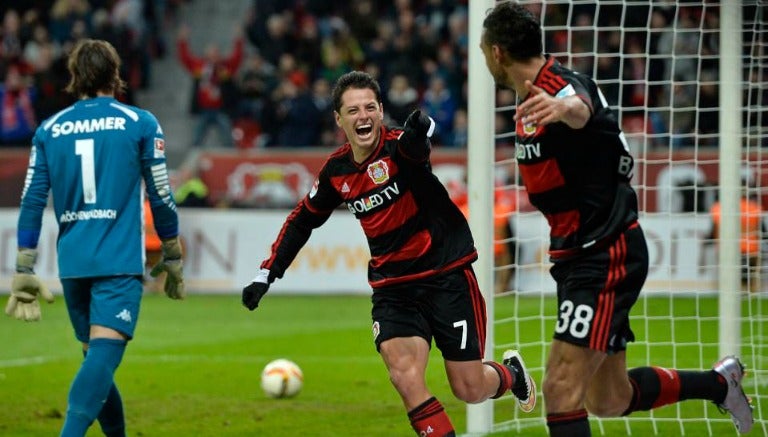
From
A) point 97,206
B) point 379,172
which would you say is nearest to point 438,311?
point 379,172

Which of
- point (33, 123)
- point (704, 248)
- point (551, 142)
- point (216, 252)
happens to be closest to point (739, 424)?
point (551, 142)

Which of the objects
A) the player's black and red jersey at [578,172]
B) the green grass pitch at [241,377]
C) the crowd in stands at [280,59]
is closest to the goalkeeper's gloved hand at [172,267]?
the green grass pitch at [241,377]

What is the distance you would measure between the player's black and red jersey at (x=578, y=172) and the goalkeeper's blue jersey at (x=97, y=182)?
1928mm

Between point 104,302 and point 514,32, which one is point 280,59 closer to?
point 104,302

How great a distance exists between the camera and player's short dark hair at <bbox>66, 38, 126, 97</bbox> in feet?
20.0

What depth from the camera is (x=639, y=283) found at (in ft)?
17.7

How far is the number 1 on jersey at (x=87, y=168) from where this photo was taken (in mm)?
6020

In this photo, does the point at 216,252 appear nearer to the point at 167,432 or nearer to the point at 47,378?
the point at 47,378

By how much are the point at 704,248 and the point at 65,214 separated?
39.5 feet

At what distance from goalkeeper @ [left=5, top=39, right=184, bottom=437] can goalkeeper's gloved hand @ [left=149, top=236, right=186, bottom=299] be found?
4.4 inches

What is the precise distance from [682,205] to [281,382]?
33.7ft

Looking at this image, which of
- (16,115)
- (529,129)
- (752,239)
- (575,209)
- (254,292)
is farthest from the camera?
(16,115)

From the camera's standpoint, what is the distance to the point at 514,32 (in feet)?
17.2

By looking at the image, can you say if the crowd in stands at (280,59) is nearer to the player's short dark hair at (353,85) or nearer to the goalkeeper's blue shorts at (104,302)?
the player's short dark hair at (353,85)
